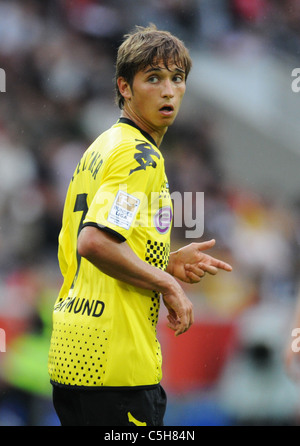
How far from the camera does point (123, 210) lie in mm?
2439

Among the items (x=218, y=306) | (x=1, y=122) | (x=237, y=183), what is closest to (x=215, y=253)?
(x=218, y=306)

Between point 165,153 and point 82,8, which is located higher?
point 82,8

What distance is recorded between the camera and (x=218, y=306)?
240 inches

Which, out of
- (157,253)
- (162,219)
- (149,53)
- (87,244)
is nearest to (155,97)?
(149,53)

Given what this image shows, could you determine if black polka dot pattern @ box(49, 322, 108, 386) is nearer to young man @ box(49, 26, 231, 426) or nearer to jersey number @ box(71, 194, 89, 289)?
young man @ box(49, 26, 231, 426)

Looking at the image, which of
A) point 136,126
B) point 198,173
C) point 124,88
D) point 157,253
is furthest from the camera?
point 198,173

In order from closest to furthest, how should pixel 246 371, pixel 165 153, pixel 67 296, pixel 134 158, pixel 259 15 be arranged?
1. pixel 134 158
2. pixel 67 296
3. pixel 246 371
4. pixel 165 153
5. pixel 259 15

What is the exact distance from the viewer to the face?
2.76m

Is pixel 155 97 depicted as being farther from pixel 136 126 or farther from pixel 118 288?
pixel 118 288

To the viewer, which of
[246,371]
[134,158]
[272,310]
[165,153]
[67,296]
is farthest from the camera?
[165,153]

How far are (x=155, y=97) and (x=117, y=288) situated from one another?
0.77 m

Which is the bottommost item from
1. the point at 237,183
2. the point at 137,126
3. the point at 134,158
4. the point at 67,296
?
the point at 67,296

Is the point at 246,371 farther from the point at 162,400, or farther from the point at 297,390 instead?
the point at 162,400

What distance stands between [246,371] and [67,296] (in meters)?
3.09
